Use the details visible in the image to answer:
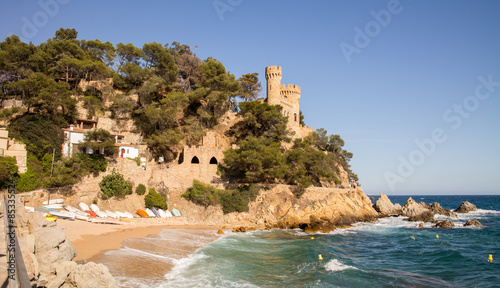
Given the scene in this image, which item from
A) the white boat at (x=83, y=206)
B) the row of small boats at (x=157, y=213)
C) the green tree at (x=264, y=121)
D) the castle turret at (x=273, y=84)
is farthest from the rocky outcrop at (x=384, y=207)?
the white boat at (x=83, y=206)

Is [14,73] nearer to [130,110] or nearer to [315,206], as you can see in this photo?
[130,110]

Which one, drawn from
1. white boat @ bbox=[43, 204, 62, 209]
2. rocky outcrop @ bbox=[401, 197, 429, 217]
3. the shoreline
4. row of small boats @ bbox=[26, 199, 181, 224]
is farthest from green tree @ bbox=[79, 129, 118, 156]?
rocky outcrop @ bbox=[401, 197, 429, 217]

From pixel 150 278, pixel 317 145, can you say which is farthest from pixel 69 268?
pixel 317 145

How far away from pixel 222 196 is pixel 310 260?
13.1 metres

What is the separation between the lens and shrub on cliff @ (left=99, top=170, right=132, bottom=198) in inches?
998

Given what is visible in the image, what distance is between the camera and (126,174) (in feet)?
90.7

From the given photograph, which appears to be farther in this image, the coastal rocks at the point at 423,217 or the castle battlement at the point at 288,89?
the castle battlement at the point at 288,89

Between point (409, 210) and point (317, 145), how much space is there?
14741mm

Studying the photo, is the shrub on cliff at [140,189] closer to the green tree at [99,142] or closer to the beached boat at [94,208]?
the beached boat at [94,208]

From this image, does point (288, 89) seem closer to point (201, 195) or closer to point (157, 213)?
point (201, 195)

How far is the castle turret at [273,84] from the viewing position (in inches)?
1615

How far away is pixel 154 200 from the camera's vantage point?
1048 inches

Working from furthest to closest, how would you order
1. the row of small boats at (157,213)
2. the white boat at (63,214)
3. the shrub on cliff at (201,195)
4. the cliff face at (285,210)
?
1. the shrub on cliff at (201,195)
2. the cliff face at (285,210)
3. the row of small boats at (157,213)
4. the white boat at (63,214)

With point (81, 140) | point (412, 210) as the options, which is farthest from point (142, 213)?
point (412, 210)
